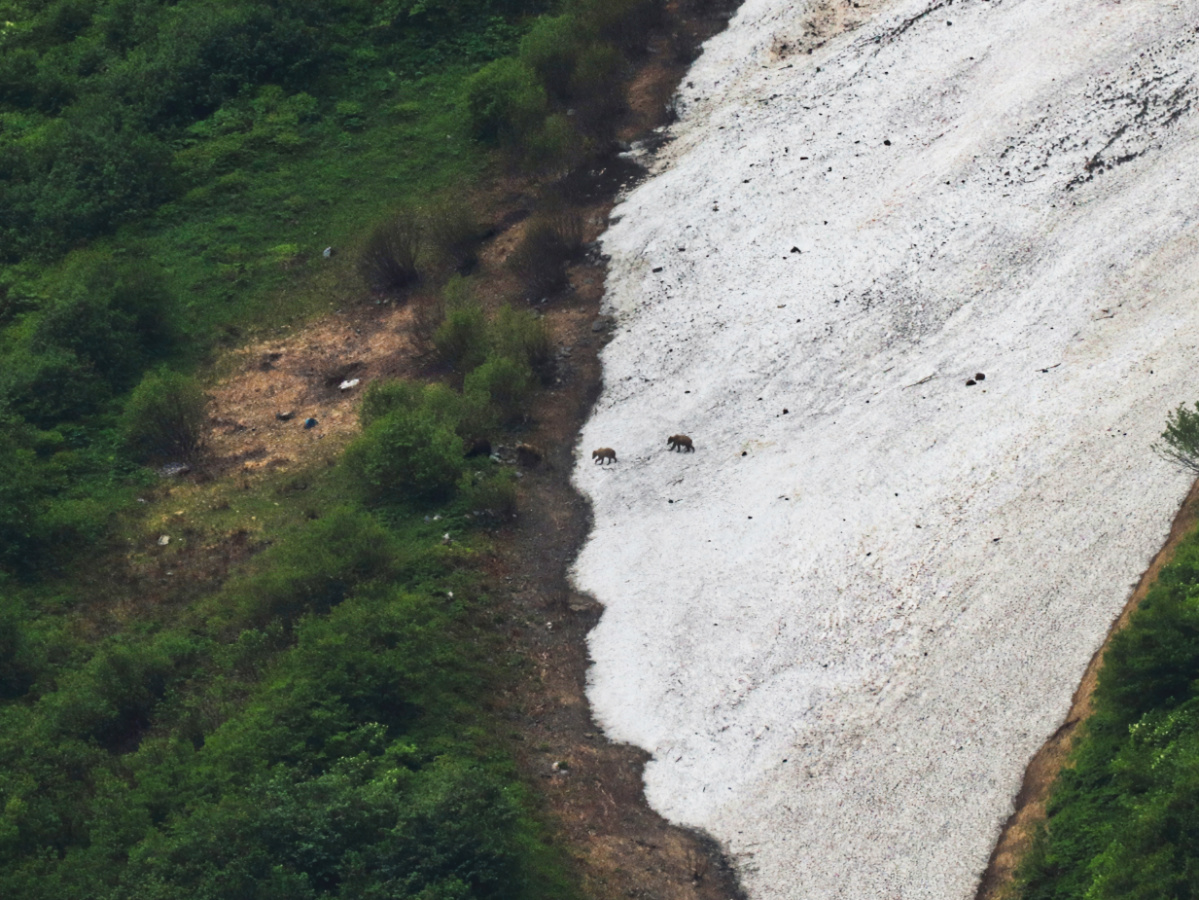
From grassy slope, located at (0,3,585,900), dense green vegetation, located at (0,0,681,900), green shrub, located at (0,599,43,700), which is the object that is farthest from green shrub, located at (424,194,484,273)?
green shrub, located at (0,599,43,700)

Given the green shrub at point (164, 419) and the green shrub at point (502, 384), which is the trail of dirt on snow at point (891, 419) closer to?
the green shrub at point (502, 384)

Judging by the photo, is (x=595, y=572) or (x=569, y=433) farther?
(x=569, y=433)

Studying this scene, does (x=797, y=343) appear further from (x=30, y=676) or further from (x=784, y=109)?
(x=30, y=676)

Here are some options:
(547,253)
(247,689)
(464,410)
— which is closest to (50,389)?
(464,410)

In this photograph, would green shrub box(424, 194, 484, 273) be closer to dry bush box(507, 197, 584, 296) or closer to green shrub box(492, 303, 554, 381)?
dry bush box(507, 197, 584, 296)

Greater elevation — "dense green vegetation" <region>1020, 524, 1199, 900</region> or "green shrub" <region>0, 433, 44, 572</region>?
"dense green vegetation" <region>1020, 524, 1199, 900</region>

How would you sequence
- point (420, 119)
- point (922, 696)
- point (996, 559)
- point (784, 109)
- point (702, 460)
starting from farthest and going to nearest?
point (420, 119)
point (784, 109)
point (702, 460)
point (996, 559)
point (922, 696)

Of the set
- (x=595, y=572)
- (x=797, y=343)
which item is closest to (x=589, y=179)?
(x=797, y=343)

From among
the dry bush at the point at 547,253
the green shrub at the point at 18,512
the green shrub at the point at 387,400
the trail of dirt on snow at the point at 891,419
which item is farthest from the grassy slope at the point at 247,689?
the dry bush at the point at 547,253
